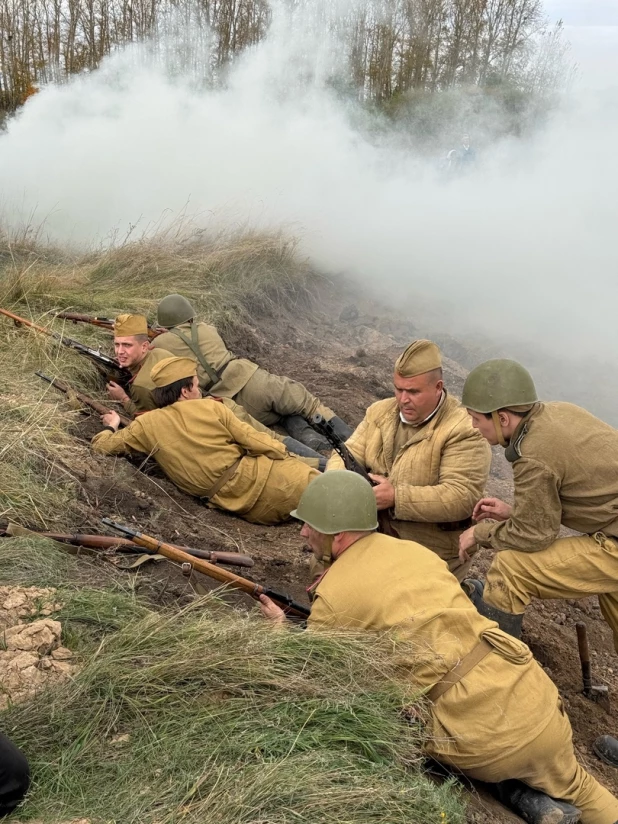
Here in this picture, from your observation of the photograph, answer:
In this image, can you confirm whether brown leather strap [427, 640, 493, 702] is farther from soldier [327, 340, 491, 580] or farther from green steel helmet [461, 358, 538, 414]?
soldier [327, 340, 491, 580]

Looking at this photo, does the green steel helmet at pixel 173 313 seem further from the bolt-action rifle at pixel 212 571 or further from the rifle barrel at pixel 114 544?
the bolt-action rifle at pixel 212 571

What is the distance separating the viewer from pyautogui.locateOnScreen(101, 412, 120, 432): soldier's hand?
229 inches

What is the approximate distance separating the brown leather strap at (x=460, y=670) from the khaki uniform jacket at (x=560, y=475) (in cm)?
97

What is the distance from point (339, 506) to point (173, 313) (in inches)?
167

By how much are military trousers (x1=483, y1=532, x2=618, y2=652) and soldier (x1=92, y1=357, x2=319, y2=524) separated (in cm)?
168

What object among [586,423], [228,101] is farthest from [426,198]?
[586,423]

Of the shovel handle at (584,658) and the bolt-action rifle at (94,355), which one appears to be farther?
the bolt-action rifle at (94,355)

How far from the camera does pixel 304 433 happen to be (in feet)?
23.5

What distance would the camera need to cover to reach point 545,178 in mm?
17453

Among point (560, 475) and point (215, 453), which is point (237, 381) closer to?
point (215, 453)

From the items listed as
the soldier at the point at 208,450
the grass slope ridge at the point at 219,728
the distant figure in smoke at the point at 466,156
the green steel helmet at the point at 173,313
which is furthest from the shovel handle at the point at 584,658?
the distant figure in smoke at the point at 466,156

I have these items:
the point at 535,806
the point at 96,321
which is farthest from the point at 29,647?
the point at 96,321

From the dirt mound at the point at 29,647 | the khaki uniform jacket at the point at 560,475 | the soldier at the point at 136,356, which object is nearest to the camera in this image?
the dirt mound at the point at 29,647

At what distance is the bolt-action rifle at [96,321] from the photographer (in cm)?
724
